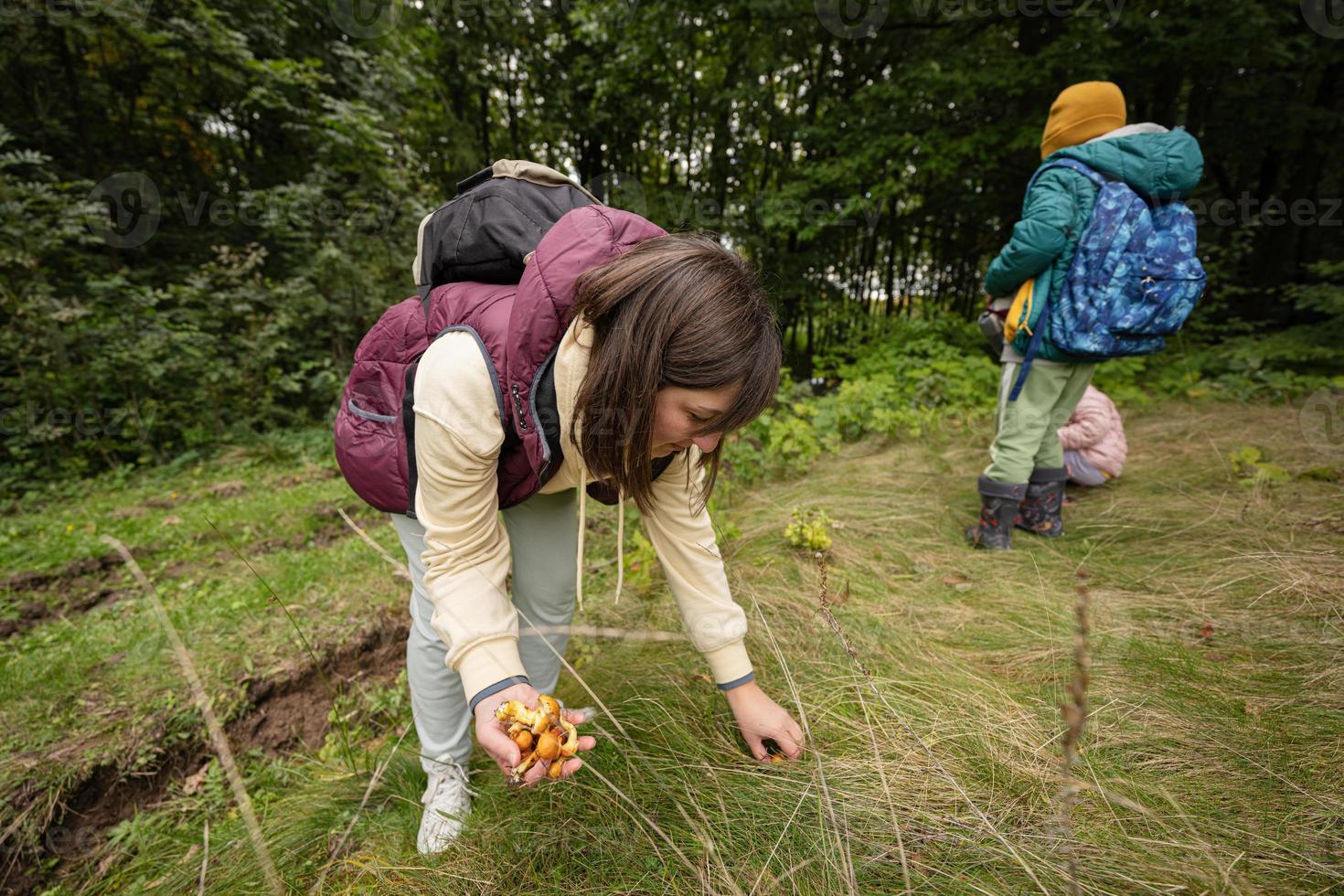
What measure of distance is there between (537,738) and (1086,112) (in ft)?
10.0

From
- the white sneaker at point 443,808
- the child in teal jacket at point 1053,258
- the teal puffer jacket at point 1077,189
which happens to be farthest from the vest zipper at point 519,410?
the child in teal jacket at point 1053,258

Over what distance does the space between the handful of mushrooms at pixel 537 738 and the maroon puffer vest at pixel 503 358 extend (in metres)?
0.44

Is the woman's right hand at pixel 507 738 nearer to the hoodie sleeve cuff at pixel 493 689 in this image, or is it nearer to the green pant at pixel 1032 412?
the hoodie sleeve cuff at pixel 493 689

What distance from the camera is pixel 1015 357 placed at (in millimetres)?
2449

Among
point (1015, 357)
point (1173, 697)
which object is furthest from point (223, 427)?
point (1173, 697)

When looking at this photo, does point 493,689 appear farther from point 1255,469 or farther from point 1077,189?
point 1255,469

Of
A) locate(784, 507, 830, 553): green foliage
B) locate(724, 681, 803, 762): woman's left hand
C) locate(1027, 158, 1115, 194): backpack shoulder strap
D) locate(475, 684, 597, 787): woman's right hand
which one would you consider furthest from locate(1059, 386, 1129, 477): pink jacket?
locate(475, 684, 597, 787): woman's right hand

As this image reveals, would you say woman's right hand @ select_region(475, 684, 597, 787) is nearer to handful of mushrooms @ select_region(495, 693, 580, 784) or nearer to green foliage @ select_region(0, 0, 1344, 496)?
handful of mushrooms @ select_region(495, 693, 580, 784)

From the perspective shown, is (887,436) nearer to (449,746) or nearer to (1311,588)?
(1311,588)

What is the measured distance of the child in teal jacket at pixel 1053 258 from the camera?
2131 mm

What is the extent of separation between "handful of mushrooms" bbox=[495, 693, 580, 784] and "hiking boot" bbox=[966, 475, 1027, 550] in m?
2.25

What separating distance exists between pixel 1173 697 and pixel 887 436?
127 inches

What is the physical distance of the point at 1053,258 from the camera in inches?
87.6

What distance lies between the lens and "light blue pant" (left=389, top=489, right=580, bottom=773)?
135cm
